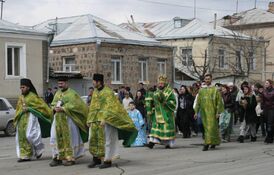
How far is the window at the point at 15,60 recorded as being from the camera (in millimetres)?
29270

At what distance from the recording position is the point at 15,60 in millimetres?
29688

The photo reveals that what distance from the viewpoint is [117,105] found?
457 inches

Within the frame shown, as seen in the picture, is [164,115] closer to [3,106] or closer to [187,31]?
[3,106]

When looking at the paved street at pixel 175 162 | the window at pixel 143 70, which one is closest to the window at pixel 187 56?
the window at pixel 143 70

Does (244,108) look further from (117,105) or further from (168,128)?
(117,105)

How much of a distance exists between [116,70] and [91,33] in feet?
8.56

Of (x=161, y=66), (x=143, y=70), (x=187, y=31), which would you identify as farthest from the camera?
(x=187, y=31)

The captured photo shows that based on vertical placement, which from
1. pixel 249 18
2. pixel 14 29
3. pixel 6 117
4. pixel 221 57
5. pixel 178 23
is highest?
pixel 249 18

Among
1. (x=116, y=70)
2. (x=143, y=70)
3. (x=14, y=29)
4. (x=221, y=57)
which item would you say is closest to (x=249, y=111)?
(x=14, y=29)

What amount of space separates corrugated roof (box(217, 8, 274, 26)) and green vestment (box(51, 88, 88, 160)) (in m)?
46.0

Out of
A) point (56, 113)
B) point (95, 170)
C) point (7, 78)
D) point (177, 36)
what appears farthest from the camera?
point (177, 36)

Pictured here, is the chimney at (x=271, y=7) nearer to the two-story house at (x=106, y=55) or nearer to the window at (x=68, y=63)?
the two-story house at (x=106, y=55)

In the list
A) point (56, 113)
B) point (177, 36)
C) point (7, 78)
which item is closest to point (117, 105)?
point (56, 113)

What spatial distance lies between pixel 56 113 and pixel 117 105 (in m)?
1.28
